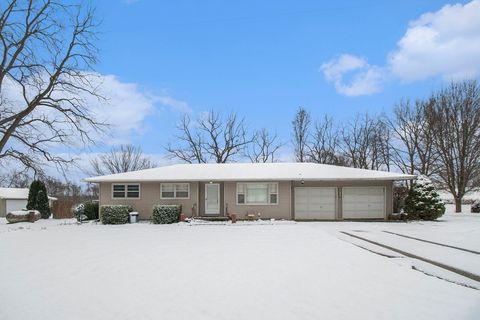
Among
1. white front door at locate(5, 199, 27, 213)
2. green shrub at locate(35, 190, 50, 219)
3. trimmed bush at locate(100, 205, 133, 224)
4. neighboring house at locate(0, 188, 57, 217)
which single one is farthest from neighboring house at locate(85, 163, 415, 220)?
white front door at locate(5, 199, 27, 213)

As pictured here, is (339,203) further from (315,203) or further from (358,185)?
(358,185)

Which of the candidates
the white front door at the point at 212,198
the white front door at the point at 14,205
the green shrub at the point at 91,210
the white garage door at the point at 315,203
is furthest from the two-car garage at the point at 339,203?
the white front door at the point at 14,205

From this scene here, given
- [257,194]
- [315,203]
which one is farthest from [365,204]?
[257,194]

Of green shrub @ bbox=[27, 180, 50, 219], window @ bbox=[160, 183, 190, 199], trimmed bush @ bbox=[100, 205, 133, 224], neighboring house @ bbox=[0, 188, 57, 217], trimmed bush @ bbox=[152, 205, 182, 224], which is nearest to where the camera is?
trimmed bush @ bbox=[152, 205, 182, 224]

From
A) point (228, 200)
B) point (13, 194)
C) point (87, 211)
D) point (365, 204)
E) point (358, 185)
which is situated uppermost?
point (358, 185)

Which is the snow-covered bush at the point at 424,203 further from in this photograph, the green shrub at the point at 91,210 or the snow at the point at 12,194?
the snow at the point at 12,194

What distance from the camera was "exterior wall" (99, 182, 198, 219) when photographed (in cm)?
2350

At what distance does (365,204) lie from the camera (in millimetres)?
23250

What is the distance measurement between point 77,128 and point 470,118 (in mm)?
28013

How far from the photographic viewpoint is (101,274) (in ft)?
28.1

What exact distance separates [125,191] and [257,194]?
308 inches

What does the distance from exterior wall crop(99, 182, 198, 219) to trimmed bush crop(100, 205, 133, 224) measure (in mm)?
1498

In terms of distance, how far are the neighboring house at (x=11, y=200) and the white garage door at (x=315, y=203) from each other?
27.5m

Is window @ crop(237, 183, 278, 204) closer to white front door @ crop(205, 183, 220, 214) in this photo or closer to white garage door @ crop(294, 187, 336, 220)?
white front door @ crop(205, 183, 220, 214)
